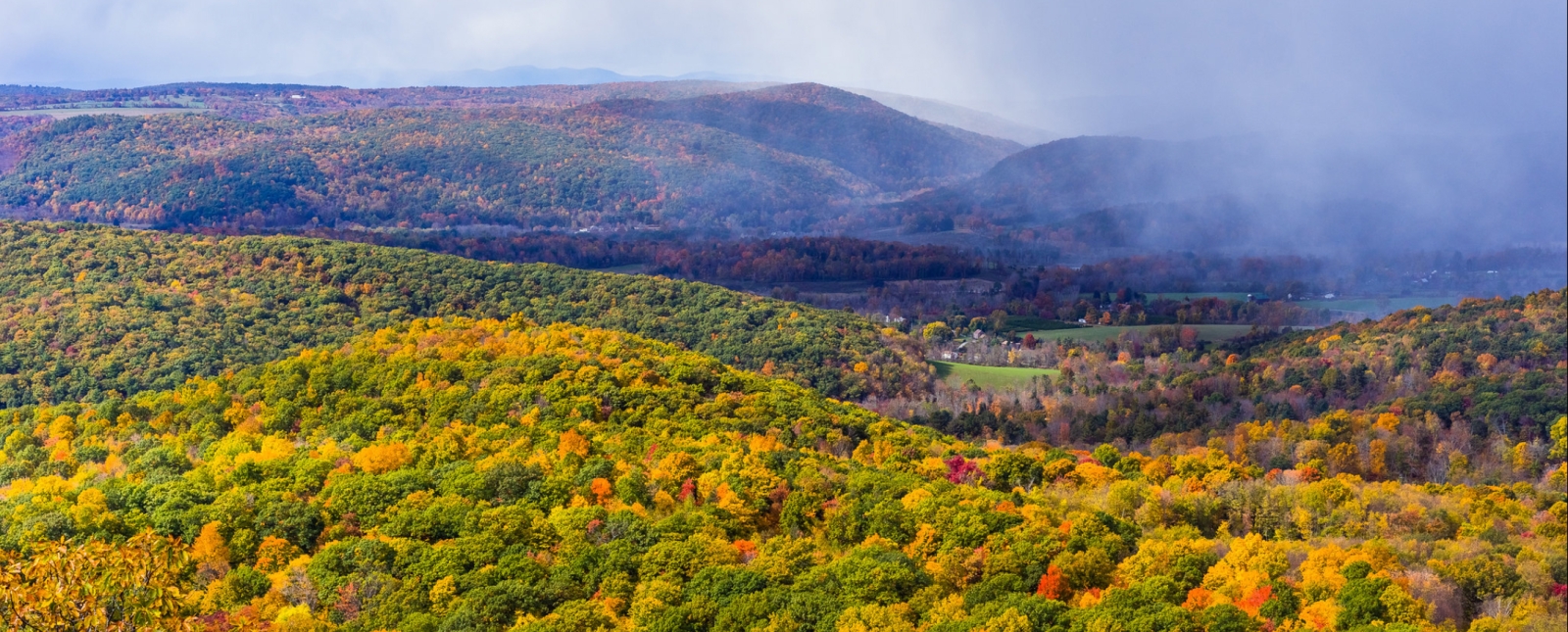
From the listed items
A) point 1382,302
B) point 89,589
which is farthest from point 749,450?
point 1382,302

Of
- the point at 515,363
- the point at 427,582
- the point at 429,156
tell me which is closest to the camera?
the point at 427,582

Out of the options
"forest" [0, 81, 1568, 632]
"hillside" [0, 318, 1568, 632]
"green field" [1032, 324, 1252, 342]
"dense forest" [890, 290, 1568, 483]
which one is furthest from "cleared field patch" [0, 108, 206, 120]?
"dense forest" [890, 290, 1568, 483]

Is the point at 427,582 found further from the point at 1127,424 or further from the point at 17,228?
the point at 17,228

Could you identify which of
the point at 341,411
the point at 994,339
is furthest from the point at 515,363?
the point at 994,339

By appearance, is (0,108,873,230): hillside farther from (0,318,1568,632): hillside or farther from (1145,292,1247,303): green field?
(0,318,1568,632): hillside

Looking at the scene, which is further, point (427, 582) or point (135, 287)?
point (135, 287)
